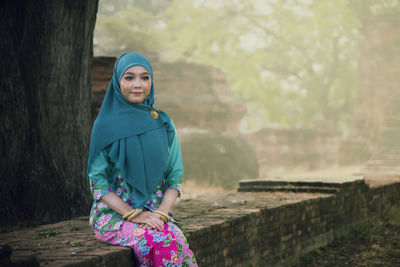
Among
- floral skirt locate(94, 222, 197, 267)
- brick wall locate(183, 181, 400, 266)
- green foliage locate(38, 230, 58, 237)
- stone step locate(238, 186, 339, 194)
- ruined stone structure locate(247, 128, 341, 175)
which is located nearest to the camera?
floral skirt locate(94, 222, 197, 267)

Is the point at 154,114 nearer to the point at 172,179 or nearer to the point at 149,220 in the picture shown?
the point at 172,179

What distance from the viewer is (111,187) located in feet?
10.3

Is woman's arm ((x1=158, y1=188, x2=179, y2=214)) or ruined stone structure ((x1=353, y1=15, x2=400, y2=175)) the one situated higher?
ruined stone structure ((x1=353, y1=15, x2=400, y2=175))

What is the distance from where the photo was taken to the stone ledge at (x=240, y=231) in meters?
3.01

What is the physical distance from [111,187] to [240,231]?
62.9 inches

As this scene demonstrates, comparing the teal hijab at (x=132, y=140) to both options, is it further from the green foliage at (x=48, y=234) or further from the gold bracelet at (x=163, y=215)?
the green foliage at (x=48, y=234)

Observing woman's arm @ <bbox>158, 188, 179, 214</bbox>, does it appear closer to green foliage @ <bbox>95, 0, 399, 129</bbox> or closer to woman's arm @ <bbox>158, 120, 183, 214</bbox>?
woman's arm @ <bbox>158, 120, 183, 214</bbox>

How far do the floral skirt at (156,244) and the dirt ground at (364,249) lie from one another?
273cm

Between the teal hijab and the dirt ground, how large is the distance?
278cm

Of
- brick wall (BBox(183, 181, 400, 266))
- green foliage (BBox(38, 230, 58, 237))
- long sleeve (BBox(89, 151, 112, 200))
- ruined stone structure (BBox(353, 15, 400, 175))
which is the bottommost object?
brick wall (BBox(183, 181, 400, 266))

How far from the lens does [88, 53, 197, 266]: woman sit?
3002 millimetres

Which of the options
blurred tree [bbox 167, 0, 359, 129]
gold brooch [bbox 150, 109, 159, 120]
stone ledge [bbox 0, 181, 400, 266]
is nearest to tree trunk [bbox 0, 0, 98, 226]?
stone ledge [bbox 0, 181, 400, 266]

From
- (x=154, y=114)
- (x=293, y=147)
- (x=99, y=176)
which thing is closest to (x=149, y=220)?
(x=99, y=176)

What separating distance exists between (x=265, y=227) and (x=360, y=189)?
2826 millimetres
